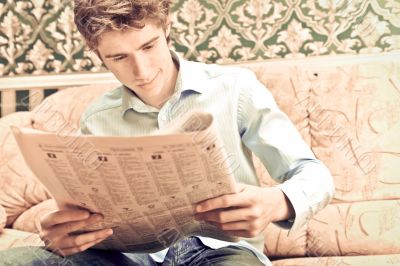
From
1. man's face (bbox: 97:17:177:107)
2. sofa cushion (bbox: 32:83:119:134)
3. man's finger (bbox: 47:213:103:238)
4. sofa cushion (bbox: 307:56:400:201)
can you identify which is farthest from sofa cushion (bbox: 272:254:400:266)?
sofa cushion (bbox: 32:83:119:134)

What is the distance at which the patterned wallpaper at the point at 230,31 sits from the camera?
194 cm

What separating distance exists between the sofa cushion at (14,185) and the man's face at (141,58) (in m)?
0.91

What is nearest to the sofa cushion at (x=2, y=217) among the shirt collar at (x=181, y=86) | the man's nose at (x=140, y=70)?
the shirt collar at (x=181, y=86)

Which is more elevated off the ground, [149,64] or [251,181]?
[149,64]

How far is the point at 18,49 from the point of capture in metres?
2.23

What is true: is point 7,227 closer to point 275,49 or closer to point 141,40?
point 141,40

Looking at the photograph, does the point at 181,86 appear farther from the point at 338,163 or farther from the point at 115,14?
the point at 338,163

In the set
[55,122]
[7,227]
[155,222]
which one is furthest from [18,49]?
[155,222]

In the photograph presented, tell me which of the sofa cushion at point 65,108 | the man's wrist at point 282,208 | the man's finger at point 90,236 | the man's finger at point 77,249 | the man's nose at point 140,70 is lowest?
the sofa cushion at point 65,108

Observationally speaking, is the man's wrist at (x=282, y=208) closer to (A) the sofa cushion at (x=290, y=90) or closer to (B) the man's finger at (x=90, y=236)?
(B) the man's finger at (x=90, y=236)

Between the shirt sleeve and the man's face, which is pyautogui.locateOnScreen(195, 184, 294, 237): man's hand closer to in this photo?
the shirt sleeve

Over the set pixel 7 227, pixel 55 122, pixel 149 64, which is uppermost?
pixel 149 64

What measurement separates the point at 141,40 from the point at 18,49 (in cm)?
142

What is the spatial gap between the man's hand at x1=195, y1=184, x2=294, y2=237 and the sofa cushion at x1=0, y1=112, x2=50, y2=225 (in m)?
1.23
